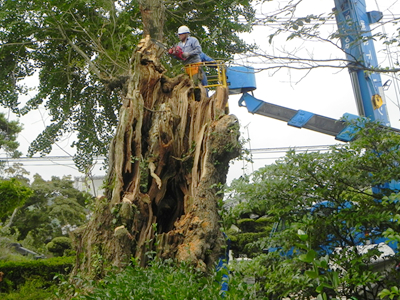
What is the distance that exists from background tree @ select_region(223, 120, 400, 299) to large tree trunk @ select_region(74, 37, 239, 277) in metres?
1.53

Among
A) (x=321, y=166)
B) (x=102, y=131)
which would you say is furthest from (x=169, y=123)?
(x=102, y=131)

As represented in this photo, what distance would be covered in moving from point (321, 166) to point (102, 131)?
41.1 feet

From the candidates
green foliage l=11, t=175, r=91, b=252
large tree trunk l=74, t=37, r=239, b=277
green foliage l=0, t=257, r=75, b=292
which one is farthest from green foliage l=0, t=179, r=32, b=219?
green foliage l=11, t=175, r=91, b=252

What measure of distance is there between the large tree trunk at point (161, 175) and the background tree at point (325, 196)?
5.03 feet

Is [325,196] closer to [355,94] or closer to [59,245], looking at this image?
[355,94]

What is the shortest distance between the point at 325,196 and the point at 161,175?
3.57 metres

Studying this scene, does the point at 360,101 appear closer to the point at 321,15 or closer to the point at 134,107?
the point at 134,107

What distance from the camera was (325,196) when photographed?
224 inches

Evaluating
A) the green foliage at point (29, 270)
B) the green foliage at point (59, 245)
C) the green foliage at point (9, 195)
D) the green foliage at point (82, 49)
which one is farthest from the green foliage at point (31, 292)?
the green foliage at point (59, 245)

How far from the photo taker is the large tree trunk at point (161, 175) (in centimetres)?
718

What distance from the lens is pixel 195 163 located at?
8.20 m

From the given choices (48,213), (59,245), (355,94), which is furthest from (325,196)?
(48,213)

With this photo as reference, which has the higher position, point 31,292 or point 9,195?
point 9,195

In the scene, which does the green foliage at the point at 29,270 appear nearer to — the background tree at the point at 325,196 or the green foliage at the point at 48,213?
the background tree at the point at 325,196
